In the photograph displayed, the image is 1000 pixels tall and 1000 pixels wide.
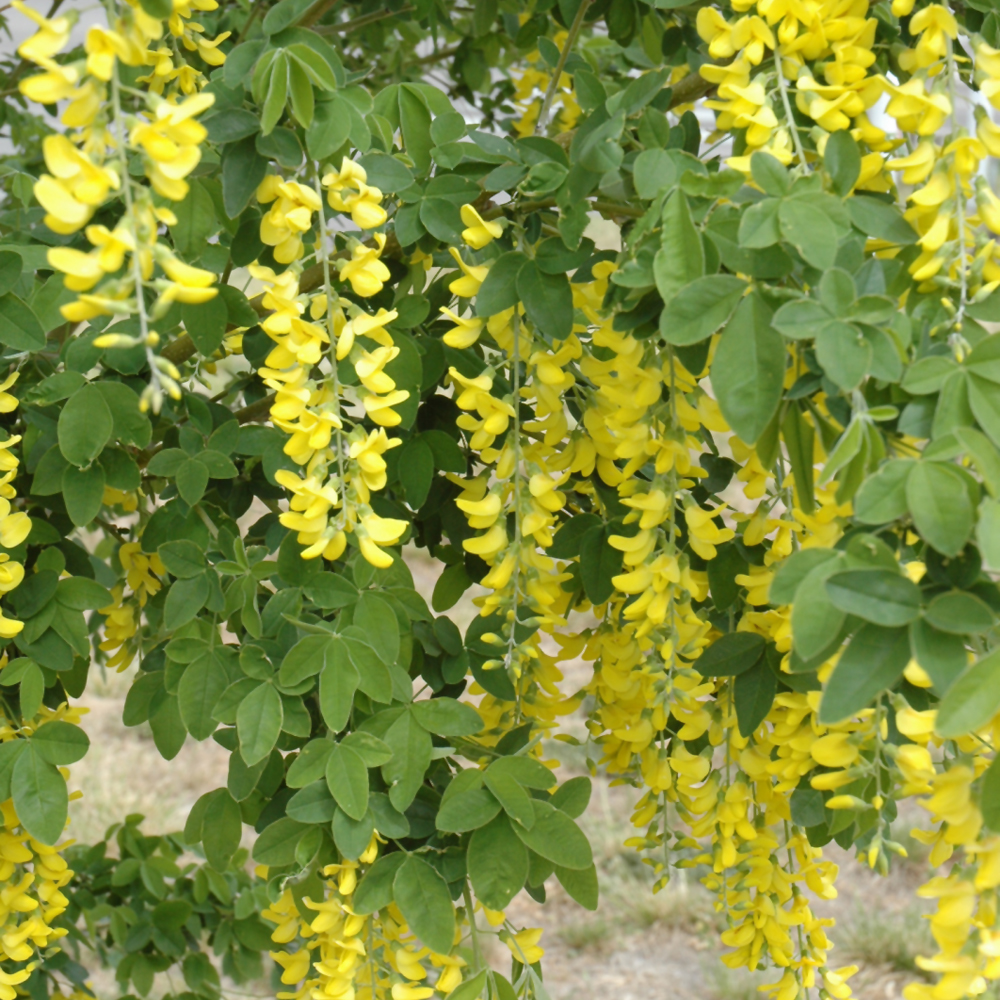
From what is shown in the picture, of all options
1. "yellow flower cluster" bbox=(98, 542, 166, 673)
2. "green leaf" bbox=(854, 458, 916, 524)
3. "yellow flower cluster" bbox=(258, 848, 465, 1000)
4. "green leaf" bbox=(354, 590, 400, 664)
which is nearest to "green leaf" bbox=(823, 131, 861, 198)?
"green leaf" bbox=(854, 458, 916, 524)

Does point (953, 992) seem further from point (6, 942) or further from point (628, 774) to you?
point (6, 942)

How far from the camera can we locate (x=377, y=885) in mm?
811

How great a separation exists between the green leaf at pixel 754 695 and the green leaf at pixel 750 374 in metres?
0.33

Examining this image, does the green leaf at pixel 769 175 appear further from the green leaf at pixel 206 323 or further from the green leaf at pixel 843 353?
the green leaf at pixel 206 323

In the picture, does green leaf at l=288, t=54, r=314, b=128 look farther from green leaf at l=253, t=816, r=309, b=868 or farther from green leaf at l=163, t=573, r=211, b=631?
green leaf at l=253, t=816, r=309, b=868

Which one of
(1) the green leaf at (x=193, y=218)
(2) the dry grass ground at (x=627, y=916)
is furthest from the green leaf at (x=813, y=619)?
(2) the dry grass ground at (x=627, y=916)

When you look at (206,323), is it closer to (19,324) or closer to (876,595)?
(19,324)

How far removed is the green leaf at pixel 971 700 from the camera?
0.51 m

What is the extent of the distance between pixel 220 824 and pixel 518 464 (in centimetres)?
41

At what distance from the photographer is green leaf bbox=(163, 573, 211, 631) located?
0.90 m

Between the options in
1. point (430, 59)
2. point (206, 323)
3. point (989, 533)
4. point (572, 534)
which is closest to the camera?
point (989, 533)

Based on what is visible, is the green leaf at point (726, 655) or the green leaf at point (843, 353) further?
the green leaf at point (726, 655)

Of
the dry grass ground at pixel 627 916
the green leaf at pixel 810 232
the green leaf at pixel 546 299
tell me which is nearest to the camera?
the green leaf at pixel 810 232

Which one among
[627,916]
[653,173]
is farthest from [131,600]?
[627,916]
